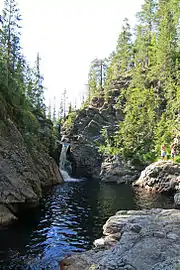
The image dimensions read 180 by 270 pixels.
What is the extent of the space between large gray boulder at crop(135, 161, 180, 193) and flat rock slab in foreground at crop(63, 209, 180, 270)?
15065mm

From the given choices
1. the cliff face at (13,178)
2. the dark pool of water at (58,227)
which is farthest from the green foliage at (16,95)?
the dark pool of water at (58,227)

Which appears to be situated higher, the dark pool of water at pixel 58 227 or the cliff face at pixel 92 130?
the cliff face at pixel 92 130

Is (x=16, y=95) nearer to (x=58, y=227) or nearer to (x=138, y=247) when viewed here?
(x=58, y=227)

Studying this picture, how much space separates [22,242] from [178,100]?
107 ft

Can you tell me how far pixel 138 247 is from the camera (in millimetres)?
9211

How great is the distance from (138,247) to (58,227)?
7.75 m

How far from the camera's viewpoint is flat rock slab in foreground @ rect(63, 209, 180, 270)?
8.16 metres

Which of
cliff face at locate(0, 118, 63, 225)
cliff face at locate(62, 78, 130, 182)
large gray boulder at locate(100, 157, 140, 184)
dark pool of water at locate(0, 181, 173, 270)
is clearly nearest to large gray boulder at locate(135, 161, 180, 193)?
dark pool of water at locate(0, 181, 173, 270)

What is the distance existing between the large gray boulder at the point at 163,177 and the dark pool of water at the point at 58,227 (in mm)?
2193

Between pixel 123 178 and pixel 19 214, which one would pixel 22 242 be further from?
pixel 123 178

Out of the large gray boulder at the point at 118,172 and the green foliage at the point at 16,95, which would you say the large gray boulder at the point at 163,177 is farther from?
the green foliage at the point at 16,95

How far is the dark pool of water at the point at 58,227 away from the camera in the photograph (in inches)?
454

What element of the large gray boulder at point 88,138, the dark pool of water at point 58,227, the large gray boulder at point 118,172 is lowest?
the dark pool of water at point 58,227

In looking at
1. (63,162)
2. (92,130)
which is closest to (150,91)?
(92,130)
